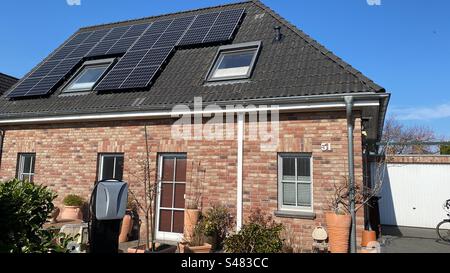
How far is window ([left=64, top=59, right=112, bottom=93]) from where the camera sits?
10516mm

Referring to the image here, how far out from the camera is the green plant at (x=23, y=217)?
3.47 meters

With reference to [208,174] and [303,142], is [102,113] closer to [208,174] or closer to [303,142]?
[208,174]

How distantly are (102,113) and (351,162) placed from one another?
633 cm

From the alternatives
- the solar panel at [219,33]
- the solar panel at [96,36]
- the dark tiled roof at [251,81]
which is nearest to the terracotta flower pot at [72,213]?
the dark tiled roof at [251,81]

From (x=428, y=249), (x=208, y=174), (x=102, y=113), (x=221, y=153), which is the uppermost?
(x=102, y=113)

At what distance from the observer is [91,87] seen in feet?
33.6

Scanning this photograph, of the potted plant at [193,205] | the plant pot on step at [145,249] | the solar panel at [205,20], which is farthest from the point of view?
the solar panel at [205,20]

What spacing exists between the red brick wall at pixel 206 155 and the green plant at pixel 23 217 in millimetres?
4142

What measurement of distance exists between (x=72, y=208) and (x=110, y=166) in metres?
1.46

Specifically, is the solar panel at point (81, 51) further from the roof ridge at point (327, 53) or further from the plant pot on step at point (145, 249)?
the plant pot on step at point (145, 249)

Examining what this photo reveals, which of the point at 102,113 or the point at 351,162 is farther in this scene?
the point at 102,113

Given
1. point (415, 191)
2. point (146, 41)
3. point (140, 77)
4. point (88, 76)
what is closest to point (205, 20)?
point (146, 41)

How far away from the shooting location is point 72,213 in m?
8.96
